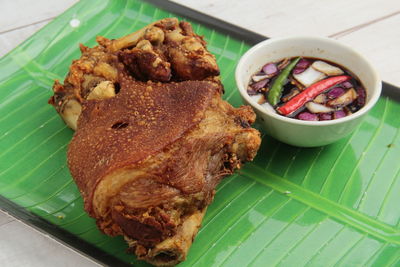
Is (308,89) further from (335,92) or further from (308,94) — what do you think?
(335,92)

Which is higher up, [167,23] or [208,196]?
[167,23]

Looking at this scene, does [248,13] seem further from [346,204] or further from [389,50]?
[346,204]

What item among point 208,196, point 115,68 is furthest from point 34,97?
point 208,196

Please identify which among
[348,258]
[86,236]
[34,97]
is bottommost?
[348,258]

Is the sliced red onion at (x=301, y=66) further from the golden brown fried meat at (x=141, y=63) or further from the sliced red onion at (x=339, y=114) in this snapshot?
the golden brown fried meat at (x=141, y=63)

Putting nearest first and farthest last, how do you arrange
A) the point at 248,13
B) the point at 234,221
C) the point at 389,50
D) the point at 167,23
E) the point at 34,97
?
the point at 234,221, the point at 167,23, the point at 34,97, the point at 389,50, the point at 248,13

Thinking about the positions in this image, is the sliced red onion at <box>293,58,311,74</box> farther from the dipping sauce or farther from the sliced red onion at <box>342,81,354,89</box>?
the sliced red onion at <box>342,81,354,89</box>

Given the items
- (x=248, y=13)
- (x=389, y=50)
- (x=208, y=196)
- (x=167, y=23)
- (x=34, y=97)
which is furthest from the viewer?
(x=248, y=13)
